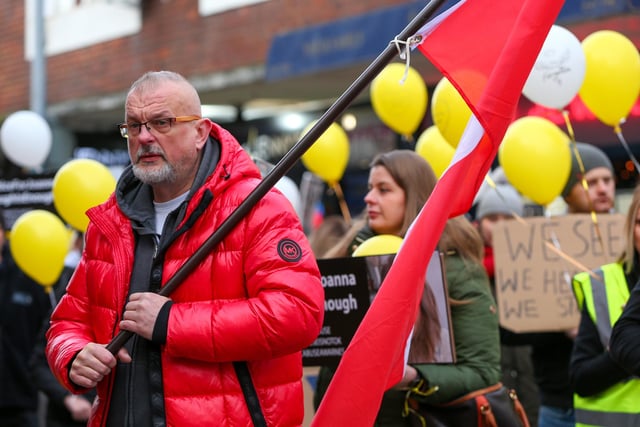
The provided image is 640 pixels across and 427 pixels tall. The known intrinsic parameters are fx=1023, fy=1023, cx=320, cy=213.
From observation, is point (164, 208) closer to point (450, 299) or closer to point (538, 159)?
point (450, 299)

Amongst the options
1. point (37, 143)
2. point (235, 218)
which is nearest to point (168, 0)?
point (37, 143)

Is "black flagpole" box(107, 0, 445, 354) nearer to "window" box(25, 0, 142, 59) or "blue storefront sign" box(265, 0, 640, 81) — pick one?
"blue storefront sign" box(265, 0, 640, 81)

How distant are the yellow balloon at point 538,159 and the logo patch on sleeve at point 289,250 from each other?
277cm

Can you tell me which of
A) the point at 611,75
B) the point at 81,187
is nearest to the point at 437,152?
the point at 611,75

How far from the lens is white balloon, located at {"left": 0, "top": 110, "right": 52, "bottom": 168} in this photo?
8.26 meters

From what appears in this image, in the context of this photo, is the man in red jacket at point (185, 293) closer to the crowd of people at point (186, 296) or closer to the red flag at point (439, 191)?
the crowd of people at point (186, 296)

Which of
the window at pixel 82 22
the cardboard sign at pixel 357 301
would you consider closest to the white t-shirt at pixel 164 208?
the cardboard sign at pixel 357 301

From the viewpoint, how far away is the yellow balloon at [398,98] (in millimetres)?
6844

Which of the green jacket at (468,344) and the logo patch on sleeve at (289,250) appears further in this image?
the green jacket at (468,344)

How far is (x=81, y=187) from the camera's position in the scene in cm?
576

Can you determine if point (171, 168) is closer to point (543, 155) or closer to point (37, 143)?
point (543, 155)

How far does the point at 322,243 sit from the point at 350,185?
5.44 meters

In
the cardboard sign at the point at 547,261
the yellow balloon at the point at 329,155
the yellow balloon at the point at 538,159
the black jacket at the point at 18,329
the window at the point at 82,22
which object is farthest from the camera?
the window at the point at 82,22

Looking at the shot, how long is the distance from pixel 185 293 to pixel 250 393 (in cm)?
36
